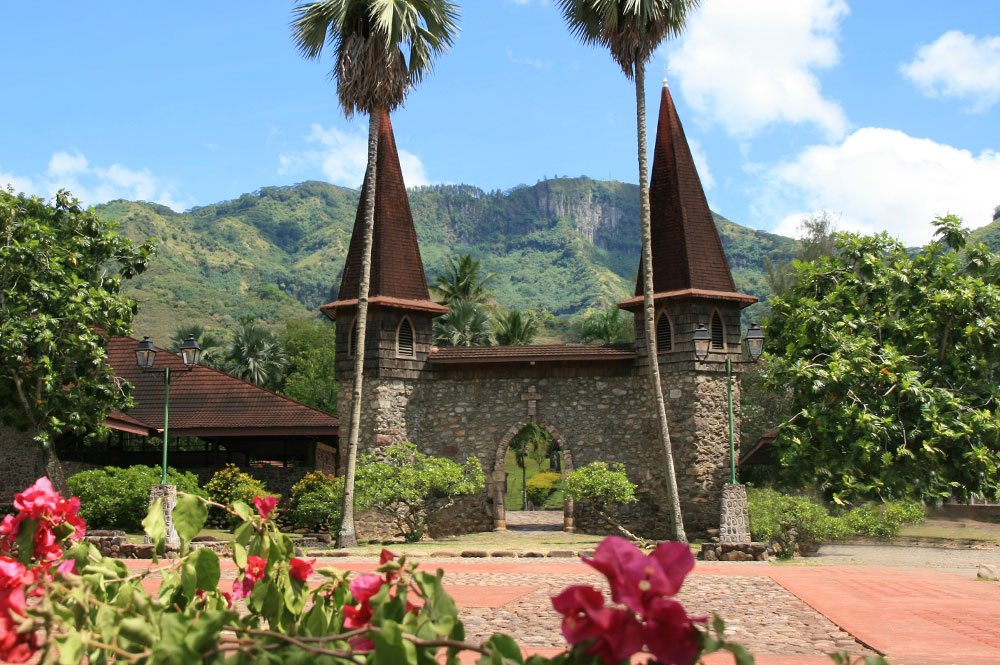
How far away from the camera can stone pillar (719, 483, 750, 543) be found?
1814cm

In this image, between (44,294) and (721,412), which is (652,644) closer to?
(721,412)

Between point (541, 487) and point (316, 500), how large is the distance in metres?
21.7

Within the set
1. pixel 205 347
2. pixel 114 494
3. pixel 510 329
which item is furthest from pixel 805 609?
pixel 205 347

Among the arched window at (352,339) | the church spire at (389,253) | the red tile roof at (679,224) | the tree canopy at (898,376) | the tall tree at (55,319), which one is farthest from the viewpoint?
the arched window at (352,339)

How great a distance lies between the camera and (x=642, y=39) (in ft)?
67.3

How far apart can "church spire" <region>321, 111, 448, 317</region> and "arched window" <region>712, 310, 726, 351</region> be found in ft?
21.3

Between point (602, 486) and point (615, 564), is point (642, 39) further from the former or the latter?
point (615, 564)

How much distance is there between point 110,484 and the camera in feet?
71.3

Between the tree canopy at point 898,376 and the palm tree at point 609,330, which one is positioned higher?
the palm tree at point 609,330

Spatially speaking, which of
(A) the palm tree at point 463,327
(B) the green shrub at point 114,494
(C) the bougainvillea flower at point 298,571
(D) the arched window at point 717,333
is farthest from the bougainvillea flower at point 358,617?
(A) the palm tree at point 463,327

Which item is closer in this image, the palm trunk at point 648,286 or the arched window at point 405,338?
the palm trunk at point 648,286

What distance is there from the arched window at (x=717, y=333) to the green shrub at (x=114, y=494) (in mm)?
12670

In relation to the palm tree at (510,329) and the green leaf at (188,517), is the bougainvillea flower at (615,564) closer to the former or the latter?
the green leaf at (188,517)

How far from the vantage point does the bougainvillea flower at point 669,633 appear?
175 cm
